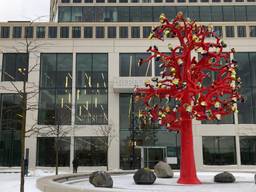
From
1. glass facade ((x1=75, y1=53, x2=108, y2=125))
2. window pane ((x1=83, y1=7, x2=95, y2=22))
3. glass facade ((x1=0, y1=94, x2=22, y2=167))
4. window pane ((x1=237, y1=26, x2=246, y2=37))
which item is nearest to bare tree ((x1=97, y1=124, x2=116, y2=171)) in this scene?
glass facade ((x1=75, y1=53, x2=108, y2=125))

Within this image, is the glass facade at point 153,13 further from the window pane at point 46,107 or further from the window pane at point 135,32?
the window pane at point 46,107

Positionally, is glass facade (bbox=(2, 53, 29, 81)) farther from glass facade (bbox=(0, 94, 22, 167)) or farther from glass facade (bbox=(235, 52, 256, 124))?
glass facade (bbox=(235, 52, 256, 124))

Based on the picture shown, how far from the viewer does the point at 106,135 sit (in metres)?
40.6

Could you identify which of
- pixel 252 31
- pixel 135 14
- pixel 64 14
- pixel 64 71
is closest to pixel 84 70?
pixel 64 71

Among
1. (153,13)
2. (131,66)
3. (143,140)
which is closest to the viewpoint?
(143,140)

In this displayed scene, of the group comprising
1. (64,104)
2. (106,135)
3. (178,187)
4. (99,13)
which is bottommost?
(178,187)

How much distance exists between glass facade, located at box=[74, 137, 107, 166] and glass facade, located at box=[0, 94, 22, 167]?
644cm

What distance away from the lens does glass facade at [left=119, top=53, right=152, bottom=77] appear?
43844 millimetres

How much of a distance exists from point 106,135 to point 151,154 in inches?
202

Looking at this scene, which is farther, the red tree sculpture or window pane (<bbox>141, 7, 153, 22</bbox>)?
window pane (<bbox>141, 7, 153, 22</bbox>)

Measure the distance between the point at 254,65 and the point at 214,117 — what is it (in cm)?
2729

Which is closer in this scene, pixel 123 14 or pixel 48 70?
pixel 48 70

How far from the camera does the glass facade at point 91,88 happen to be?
42.2m

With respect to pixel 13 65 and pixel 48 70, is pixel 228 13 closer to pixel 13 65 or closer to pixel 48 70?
pixel 48 70
